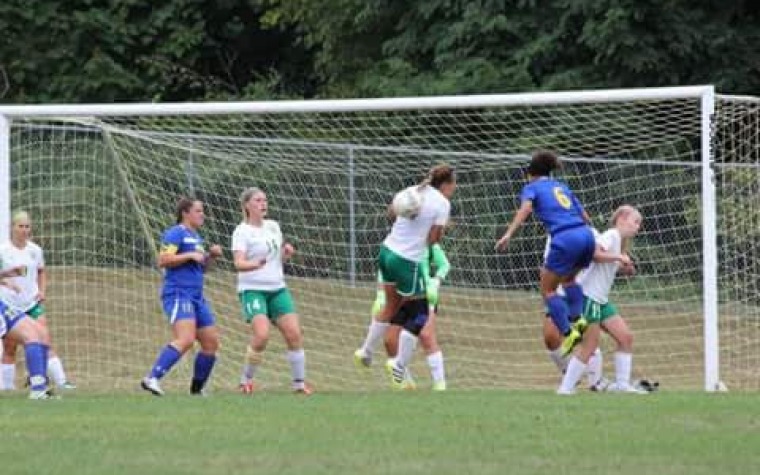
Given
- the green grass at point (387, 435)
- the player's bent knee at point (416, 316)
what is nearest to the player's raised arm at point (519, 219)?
the player's bent knee at point (416, 316)

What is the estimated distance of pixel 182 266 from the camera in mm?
16391

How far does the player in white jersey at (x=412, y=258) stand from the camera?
16531 mm

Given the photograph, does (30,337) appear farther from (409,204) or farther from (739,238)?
(739,238)

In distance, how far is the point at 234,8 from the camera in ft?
135

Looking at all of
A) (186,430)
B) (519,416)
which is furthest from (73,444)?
(519,416)

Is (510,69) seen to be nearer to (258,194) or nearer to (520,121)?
(520,121)

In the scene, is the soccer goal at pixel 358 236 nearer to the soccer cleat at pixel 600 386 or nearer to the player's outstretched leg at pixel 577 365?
the soccer cleat at pixel 600 386

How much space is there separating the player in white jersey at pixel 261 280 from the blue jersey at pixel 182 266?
384 millimetres

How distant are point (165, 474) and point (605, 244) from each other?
279 inches

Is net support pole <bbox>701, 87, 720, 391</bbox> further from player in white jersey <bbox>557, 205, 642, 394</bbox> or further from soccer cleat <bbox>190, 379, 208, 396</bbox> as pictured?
soccer cleat <bbox>190, 379, 208, 396</bbox>

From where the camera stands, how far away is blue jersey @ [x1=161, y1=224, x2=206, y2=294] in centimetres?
1634

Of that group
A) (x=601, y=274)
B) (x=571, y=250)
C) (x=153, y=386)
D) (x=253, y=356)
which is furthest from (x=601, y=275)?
(x=153, y=386)

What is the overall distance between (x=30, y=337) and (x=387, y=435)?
16.0 feet

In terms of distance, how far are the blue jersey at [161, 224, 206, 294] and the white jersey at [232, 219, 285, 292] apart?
0.41 m
